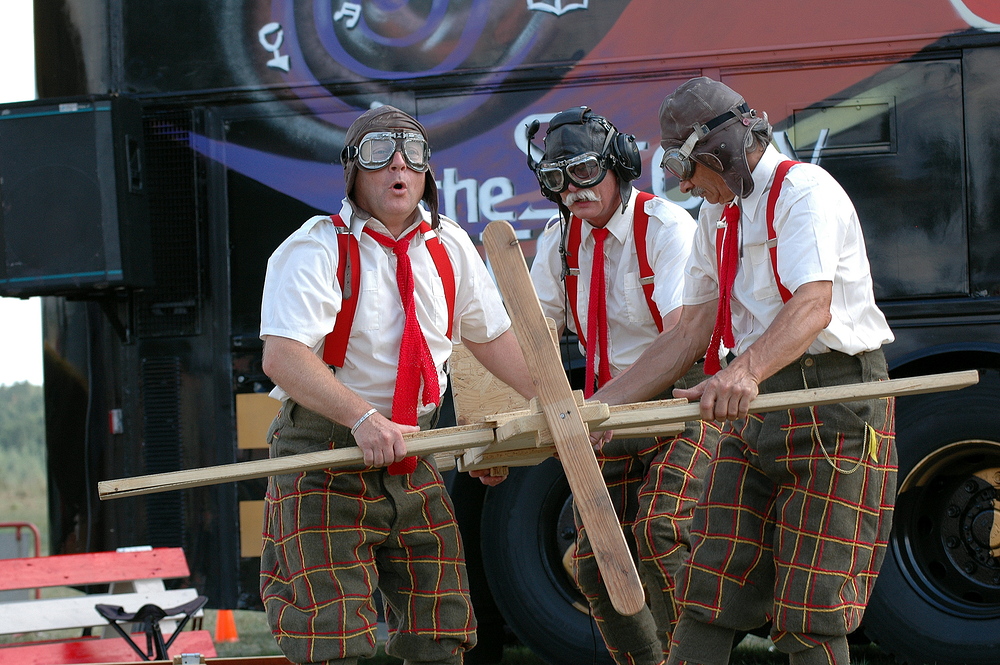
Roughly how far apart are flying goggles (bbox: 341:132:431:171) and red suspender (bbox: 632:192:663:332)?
3.25ft

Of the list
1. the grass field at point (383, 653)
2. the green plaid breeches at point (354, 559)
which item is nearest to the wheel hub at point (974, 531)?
the grass field at point (383, 653)

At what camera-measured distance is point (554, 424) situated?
2908mm

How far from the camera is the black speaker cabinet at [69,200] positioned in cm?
520

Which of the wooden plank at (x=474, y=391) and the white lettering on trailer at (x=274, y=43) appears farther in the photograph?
the white lettering on trailer at (x=274, y=43)

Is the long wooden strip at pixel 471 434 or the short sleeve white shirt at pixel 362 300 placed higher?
the short sleeve white shirt at pixel 362 300

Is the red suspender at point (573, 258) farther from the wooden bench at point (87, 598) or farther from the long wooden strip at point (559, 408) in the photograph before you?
the wooden bench at point (87, 598)

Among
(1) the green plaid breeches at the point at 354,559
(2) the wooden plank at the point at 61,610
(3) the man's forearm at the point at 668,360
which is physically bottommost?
(2) the wooden plank at the point at 61,610

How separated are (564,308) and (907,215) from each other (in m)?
1.73

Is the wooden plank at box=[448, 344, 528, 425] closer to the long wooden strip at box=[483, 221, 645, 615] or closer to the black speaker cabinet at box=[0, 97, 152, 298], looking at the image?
the long wooden strip at box=[483, 221, 645, 615]

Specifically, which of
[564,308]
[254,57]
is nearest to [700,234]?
[564,308]

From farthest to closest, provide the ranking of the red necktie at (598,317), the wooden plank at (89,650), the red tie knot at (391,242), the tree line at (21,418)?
the tree line at (21,418) < the wooden plank at (89,650) < the red necktie at (598,317) < the red tie knot at (391,242)

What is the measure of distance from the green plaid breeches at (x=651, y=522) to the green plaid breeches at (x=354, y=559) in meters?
0.71

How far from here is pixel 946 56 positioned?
493 cm

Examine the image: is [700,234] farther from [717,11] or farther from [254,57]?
[254,57]
